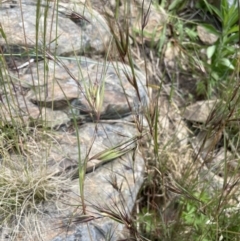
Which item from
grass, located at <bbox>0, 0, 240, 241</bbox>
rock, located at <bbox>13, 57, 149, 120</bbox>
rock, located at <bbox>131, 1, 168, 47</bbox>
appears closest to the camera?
grass, located at <bbox>0, 0, 240, 241</bbox>

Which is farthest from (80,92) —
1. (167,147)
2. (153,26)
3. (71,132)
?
(153,26)

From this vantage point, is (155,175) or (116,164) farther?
(155,175)

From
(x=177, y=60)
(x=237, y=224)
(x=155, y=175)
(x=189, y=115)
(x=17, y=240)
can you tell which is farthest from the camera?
(x=177, y=60)

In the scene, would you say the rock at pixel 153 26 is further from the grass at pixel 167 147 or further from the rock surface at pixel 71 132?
the rock surface at pixel 71 132

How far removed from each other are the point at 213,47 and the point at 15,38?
112 cm

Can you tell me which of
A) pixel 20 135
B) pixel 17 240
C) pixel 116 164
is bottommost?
pixel 17 240

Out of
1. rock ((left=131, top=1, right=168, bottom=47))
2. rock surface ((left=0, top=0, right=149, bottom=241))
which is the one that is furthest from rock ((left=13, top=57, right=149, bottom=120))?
rock ((left=131, top=1, right=168, bottom=47))

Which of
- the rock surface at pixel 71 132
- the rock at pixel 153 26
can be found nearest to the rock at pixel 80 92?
the rock surface at pixel 71 132

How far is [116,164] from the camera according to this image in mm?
1843

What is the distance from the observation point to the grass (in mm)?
1407

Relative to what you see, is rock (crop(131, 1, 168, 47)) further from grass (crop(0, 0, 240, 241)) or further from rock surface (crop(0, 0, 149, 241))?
rock surface (crop(0, 0, 149, 241))

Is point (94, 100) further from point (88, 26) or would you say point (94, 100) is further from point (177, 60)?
point (177, 60)

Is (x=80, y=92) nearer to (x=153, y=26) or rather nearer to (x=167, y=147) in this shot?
(x=167, y=147)

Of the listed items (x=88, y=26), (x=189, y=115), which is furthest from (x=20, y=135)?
(x=189, y=115)
